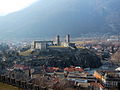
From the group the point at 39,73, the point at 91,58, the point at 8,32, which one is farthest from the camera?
the point at 8,32

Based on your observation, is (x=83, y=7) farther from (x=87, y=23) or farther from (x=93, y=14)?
(x=87, y=23)

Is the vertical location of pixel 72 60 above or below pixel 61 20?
below

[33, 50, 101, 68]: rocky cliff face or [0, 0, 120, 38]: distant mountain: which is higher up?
[0, 0, 120, 38]: distant mountain

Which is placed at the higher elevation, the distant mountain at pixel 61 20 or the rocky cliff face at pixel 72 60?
the distant mountain at pixel 61 20

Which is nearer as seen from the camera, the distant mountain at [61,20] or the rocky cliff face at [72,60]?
the rocky cliff face at [72,60]

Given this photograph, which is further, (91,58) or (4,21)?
(4,21)

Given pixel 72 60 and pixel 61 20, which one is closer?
pixel 72 60

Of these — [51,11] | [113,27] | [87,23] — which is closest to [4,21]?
[51,11]

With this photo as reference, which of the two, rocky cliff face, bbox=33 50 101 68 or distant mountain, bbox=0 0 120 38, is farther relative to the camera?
distant mountain, bbox=0 0 120 38
